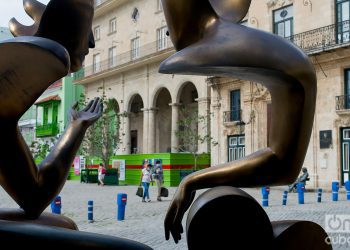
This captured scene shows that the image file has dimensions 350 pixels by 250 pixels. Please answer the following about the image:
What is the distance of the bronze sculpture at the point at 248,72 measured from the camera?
11.2ft

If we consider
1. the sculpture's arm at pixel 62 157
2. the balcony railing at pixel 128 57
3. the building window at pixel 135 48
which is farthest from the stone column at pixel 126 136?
the sculpture's arm at pixel 62 157

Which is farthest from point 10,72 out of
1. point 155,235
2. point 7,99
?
point 155,235

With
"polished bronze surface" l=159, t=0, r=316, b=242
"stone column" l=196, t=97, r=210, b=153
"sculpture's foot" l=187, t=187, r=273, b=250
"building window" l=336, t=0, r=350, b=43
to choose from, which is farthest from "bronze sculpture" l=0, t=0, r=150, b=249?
"stone column" l=196, t=97, r=210, b=153

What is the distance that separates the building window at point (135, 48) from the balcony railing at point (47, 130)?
11473mm

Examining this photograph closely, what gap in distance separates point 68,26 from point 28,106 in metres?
0.96

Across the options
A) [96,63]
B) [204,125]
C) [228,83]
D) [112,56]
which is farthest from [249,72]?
[96,63]

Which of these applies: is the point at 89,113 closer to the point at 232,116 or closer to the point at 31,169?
the point at 31,169

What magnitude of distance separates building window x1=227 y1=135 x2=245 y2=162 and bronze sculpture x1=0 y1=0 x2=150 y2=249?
21.4 metres

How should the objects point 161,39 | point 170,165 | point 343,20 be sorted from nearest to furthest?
point 343,20 → point 170,165 → point 161,39

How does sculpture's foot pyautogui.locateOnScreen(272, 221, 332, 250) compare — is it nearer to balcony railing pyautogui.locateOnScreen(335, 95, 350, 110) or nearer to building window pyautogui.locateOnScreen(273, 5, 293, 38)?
balcony railing pyautogui.locateOnScreen(335, 95, 350, 110)

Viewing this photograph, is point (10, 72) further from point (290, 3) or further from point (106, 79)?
point (106, 79)

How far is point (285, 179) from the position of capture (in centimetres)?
358

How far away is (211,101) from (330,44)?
28.1 ft

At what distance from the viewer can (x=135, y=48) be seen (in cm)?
3459
